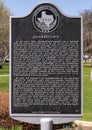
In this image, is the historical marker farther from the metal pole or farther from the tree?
the tree

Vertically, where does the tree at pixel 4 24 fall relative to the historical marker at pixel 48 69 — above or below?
above

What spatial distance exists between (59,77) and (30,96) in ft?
1.74

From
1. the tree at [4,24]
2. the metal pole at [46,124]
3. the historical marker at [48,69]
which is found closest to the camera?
the metal pole at [46,124]

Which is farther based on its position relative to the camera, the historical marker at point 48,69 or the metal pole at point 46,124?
the historical marker at point 48,69

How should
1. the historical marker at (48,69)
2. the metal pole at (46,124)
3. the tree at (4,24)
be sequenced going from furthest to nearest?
the tree at (4,24) → the historical marker at (48,69) → the metal pole at (46,124)

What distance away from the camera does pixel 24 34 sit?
7508mm

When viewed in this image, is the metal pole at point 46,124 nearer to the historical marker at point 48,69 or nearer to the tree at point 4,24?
the historical marker at point 48,69

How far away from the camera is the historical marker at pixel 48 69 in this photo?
24.3ft

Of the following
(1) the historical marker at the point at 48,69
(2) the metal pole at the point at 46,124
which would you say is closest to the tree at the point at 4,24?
(1) the historical marker at the point at 48,69

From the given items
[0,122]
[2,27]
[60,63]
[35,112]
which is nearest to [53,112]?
[35,112]

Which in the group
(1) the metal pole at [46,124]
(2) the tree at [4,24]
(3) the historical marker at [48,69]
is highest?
(2) the tree at [4,24]

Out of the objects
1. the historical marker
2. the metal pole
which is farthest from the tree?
the metal pole

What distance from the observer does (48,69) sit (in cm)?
742

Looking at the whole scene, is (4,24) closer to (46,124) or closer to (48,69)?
(48,69)
